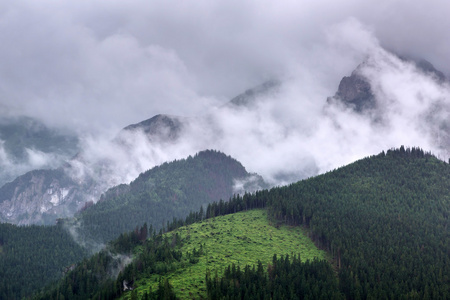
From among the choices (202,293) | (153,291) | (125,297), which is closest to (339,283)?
(202,293)

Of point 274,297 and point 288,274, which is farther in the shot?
point 288,274

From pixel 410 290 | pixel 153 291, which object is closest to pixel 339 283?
pixel 410 290

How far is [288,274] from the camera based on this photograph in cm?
19588

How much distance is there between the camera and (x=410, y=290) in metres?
188

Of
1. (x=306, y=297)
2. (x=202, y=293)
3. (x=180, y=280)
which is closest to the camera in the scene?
(x=306, y=297)

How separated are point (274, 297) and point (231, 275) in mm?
28448

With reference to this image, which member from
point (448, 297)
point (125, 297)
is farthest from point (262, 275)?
point (448, 297)

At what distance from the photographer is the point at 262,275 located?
196 metres

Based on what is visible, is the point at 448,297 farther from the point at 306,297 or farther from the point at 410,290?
the point at 306,297

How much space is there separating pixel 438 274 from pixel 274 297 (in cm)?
8707

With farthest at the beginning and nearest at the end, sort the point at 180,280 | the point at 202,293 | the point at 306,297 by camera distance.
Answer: the point at 180,280 < the point at 202,293 < the point at 306,297

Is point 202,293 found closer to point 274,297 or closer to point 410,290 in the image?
point 274,297

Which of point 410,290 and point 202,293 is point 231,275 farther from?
point 410,290

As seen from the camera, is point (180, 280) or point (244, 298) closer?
point (244, 298)
